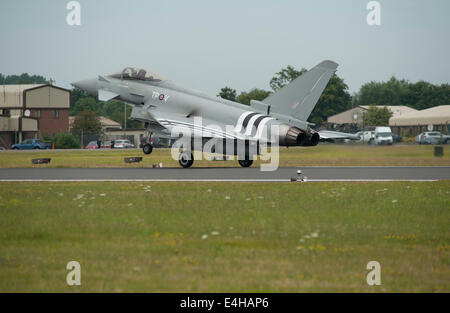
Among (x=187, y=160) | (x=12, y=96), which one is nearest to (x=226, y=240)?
(x=187, y=160)

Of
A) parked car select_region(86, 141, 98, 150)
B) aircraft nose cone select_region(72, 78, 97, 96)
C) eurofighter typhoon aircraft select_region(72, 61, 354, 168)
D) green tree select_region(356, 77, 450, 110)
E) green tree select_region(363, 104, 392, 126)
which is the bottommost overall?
parked car select_region(86, 141, 98, 150)

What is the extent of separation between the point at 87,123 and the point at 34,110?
9961mm

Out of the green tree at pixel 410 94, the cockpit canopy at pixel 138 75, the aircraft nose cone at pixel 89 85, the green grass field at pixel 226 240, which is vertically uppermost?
the green tree at pixel 410 94

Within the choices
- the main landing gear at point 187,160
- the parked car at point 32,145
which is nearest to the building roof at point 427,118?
the parked car at point 32,145

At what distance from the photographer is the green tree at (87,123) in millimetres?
97875

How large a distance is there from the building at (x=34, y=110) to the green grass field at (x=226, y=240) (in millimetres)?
80285

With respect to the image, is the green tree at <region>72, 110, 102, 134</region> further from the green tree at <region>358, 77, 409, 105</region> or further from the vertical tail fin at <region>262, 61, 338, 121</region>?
the vertical tail fin at <region>262, 61, 338, 121</region>

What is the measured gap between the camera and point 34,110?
99875mm

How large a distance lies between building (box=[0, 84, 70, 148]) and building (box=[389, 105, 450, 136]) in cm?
5784

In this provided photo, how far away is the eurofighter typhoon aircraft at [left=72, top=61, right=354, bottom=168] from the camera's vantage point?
27.6m

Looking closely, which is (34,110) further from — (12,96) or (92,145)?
(92,145)

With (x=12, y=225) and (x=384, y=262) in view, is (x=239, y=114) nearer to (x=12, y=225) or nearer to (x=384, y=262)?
(x=12, y=225)

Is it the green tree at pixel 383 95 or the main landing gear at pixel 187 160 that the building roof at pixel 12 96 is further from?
the main landing gear at pixel 187 160

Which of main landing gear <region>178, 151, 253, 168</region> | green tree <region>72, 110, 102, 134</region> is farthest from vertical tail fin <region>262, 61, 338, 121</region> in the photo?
green tree <region>72, 110, 102, 134</region>
